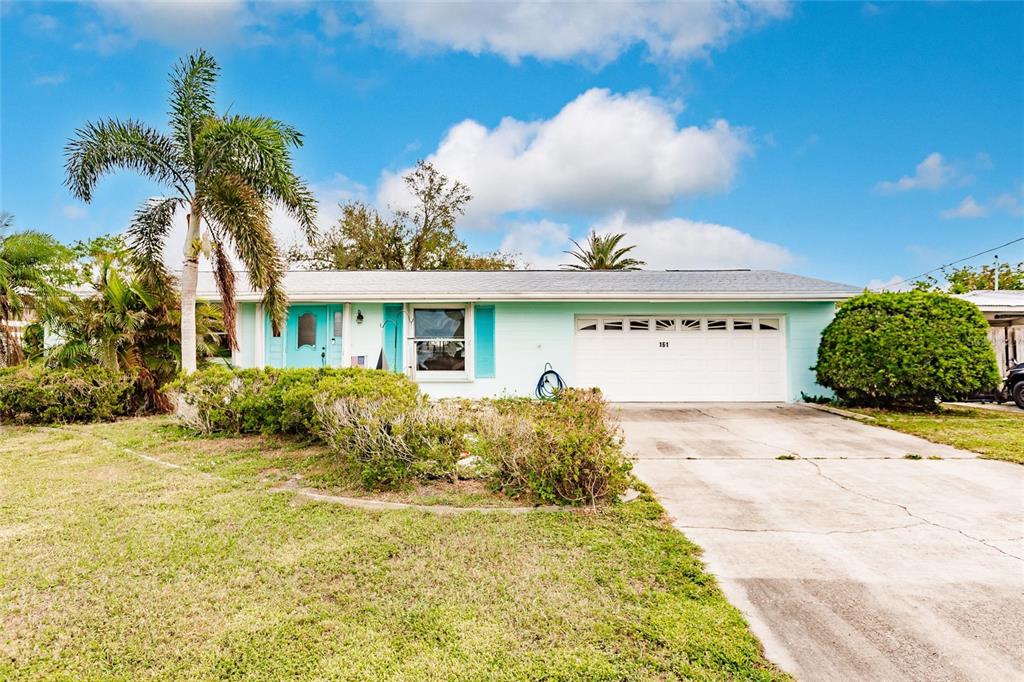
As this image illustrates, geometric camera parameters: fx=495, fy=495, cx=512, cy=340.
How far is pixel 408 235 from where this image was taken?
2644 centimetres

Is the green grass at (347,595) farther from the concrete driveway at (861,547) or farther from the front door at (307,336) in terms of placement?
the front door at (307,336)

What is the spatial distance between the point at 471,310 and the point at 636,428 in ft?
15.9

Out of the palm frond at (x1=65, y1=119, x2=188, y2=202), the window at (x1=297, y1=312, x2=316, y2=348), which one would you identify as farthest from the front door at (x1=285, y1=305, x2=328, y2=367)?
the palm frond at (x1=65, y1=119, x2=188, y2=202)

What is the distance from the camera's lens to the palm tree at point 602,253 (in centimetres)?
2661

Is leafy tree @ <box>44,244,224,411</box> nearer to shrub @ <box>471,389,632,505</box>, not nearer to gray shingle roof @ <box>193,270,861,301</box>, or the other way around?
gray shingle roof @ <box>193,270,861,301</box>

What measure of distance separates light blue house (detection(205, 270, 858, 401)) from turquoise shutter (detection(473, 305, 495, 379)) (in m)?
0.02

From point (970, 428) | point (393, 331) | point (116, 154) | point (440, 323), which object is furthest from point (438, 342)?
point (970, 428)

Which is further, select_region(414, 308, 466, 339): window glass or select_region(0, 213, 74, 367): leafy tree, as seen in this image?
select_region(414, 308, 466, 339): window glass

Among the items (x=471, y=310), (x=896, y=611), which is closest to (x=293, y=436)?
(x=471, y=310)

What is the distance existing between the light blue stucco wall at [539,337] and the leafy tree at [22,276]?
3.64m

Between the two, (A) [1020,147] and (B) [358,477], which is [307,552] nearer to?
(B) [358,477]

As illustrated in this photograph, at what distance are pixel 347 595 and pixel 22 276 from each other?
11.9 metres

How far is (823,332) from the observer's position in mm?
11023

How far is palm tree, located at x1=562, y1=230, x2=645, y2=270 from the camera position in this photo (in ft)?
87.3
